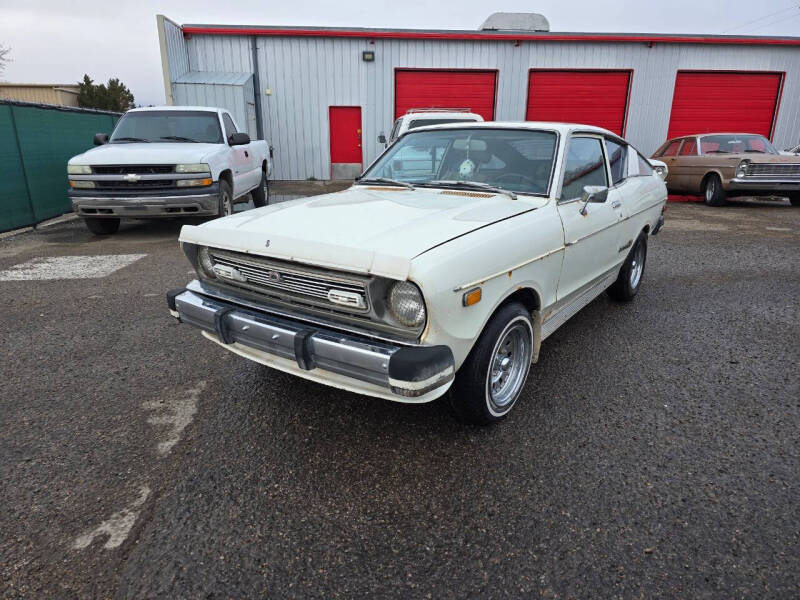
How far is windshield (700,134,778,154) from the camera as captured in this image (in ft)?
37.6

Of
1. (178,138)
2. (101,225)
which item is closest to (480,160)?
(178,138)

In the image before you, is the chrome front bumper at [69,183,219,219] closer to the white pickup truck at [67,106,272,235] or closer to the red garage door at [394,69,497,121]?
the white pickup truck at [67,106,272,235]

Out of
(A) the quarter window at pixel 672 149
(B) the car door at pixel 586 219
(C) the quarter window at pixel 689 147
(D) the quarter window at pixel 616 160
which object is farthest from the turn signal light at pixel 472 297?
(A) the quarter window at pixel 672 149

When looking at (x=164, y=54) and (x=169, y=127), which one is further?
(x=164, y=54)

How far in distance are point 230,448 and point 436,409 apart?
1125 mm

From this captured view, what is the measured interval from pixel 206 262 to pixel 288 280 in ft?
2.39

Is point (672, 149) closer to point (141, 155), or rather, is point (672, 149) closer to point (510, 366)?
point (141, 155)

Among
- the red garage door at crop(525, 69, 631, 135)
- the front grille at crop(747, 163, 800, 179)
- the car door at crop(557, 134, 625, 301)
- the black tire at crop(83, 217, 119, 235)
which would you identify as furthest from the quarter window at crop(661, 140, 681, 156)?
the black tire at crop(83, 217, 119, 235)

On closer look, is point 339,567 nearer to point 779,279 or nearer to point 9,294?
point 9,294

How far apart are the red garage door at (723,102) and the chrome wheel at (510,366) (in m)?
17.6

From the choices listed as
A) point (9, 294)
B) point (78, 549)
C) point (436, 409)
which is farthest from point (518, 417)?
point (9, 294)

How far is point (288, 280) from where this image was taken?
8.25ft

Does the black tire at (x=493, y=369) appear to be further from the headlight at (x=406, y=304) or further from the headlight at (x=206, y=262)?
the headlight at (x=206, y=262)

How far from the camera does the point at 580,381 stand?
335cm
